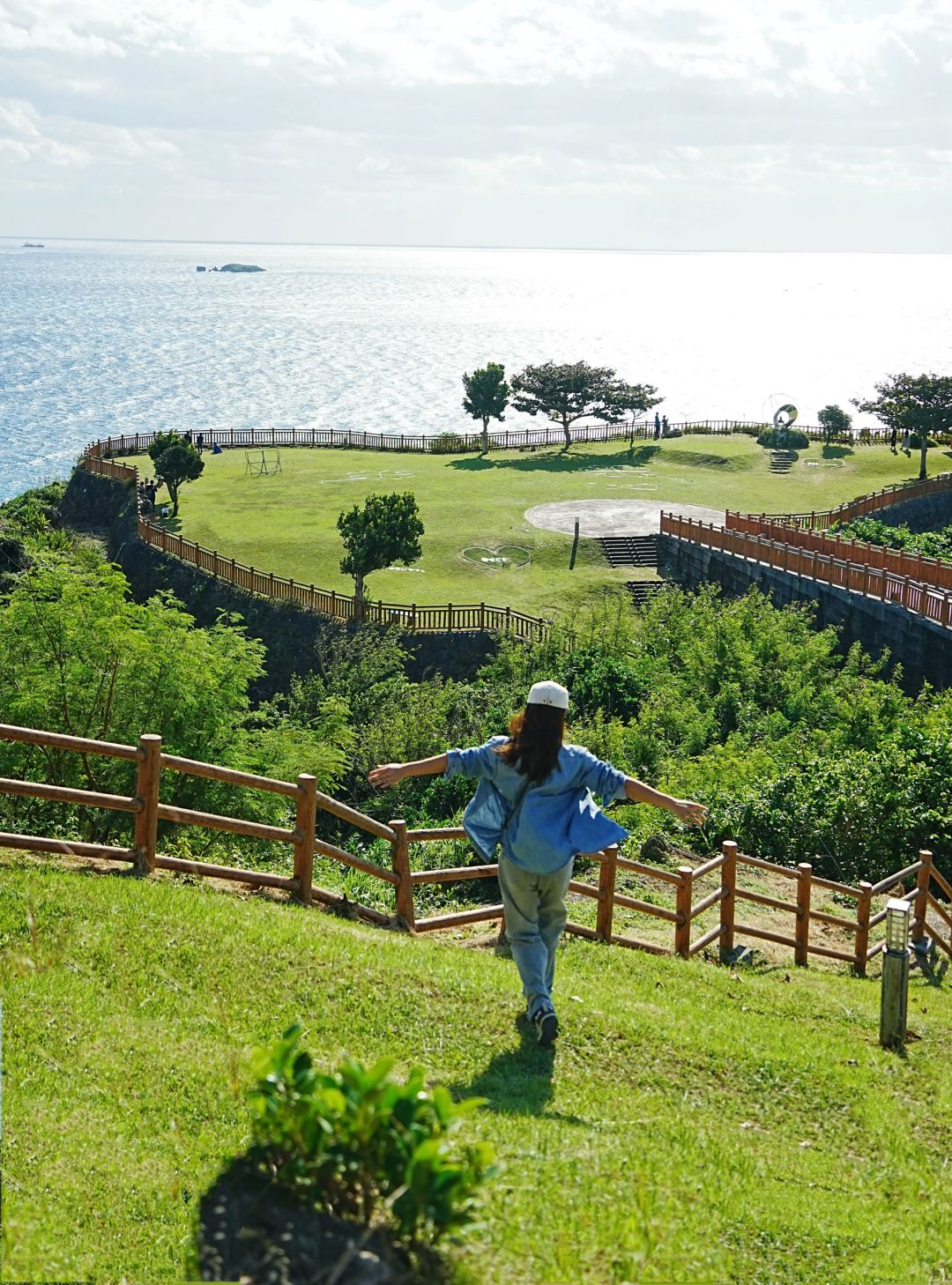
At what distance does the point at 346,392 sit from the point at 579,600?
111 metres

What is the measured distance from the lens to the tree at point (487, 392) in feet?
195

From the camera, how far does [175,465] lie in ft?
156

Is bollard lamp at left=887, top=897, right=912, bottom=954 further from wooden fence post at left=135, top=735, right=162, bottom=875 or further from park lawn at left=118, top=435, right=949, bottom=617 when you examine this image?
park lawn at left=118, top=435, right=949, bottom=617

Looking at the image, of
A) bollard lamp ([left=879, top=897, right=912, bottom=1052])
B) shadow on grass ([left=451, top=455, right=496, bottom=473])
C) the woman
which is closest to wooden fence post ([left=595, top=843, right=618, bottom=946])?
bollard lamp ([left=879, top=897, right=912, bottom=1052])

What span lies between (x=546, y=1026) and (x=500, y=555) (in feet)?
112

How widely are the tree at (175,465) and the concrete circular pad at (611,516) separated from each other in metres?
12.8

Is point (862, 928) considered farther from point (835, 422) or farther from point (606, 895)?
point (835, 422)

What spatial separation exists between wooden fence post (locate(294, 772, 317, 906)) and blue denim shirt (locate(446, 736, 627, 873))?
250 cm

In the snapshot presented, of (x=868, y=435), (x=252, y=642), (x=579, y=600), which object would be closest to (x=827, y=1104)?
(x=252, y=642)

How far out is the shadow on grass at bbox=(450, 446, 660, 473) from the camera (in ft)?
185

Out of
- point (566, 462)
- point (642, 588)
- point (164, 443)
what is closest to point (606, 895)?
point (642, 588)

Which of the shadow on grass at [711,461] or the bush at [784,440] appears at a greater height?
the bush at [784,440]

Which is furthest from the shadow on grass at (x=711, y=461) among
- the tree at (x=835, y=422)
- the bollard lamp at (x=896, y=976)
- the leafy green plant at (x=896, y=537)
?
the bollard lamp at (x=896, y=976)

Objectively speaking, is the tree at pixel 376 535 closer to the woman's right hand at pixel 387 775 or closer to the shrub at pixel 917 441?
the shrub at pixel 917 441
